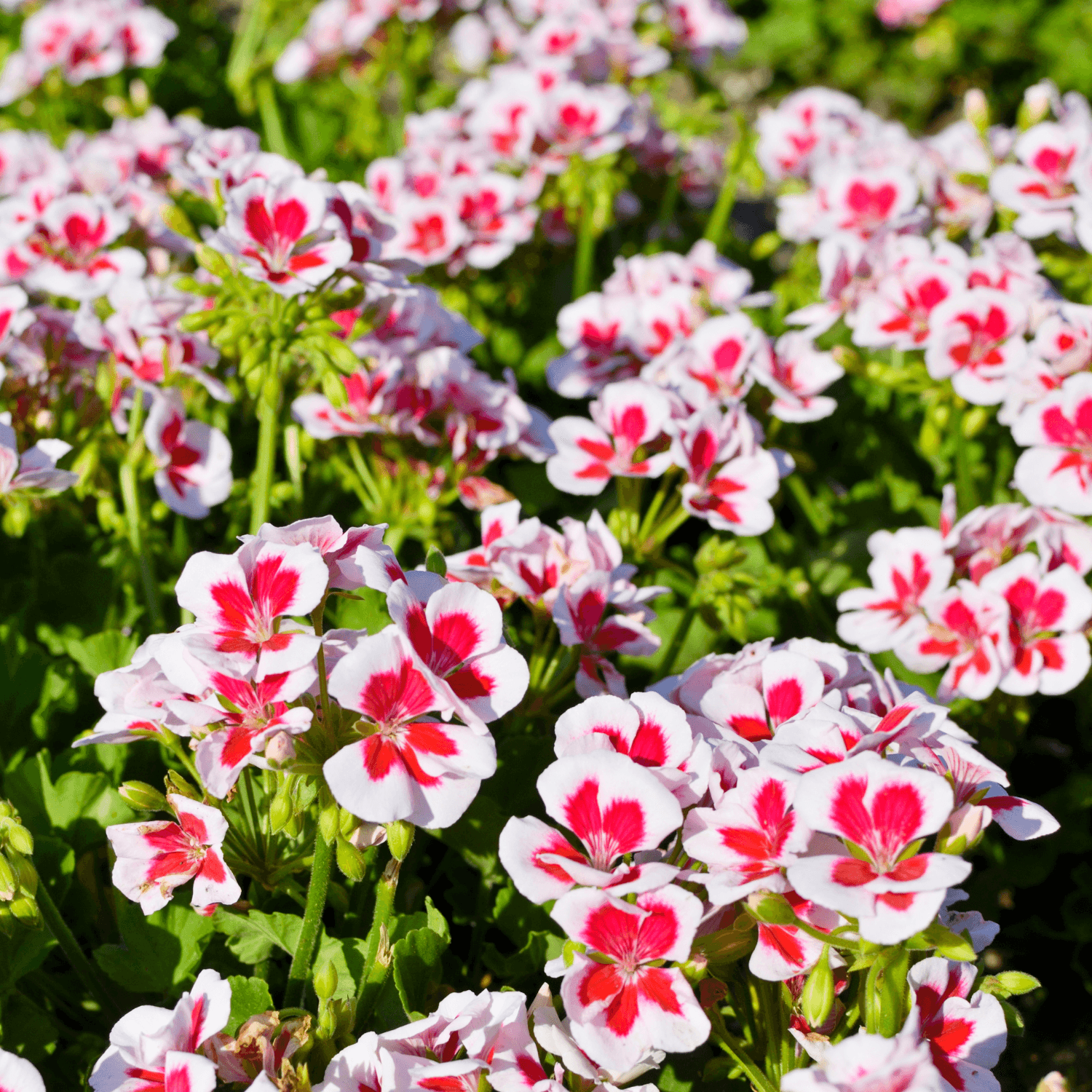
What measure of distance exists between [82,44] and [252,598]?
3.41 meters

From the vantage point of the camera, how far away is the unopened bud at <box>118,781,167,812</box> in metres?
1.63

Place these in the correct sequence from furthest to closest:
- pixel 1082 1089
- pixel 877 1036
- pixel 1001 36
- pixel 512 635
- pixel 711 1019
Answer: pixel 1001 36, pixel 1082 1089, pixel 512 635, pixel 711 1019, pixel 877 1036

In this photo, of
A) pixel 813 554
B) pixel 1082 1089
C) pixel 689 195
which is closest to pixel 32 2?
pixel 689 195

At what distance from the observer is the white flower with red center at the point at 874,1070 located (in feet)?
3.99

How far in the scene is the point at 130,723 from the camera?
1.72 m

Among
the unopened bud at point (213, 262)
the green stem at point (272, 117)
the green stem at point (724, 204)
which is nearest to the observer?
the unopened bud at point (213, 262)

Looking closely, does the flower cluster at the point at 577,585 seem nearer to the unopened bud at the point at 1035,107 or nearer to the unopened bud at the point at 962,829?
the unopened bud at the point at 962,829

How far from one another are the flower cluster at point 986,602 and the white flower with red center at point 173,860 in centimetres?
140

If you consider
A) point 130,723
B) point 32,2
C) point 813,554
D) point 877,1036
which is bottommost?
point 813,554

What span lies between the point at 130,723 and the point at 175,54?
4.97 meters

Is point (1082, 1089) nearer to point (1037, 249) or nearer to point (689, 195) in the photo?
point (1037, 249)

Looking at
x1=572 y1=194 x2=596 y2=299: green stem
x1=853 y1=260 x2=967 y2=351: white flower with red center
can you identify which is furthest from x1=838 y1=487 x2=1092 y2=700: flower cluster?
x1=572 y1=194 x2=596 y2=299: green stem

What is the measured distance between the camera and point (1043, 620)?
2.37 m

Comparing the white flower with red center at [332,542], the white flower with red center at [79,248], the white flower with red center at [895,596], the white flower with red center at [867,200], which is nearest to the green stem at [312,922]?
the white flower with red center at [332,542]
